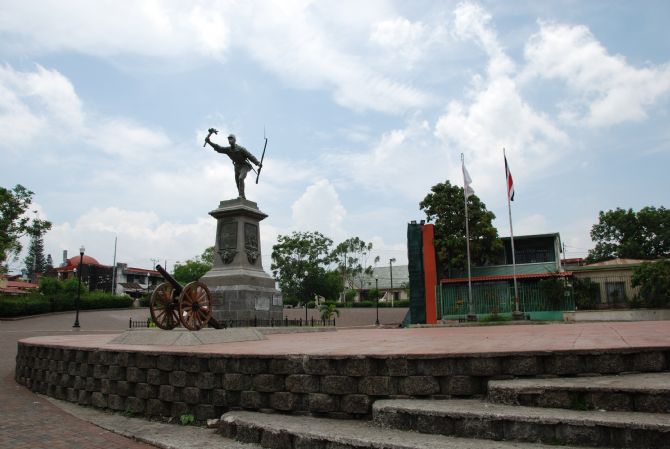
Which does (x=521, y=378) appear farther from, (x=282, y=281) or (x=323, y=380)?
(x=282, y=281)

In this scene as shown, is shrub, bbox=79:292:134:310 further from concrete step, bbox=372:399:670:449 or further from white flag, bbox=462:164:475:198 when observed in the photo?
concrete step, bbox=372:399:670:449

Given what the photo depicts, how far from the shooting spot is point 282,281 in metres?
52.6

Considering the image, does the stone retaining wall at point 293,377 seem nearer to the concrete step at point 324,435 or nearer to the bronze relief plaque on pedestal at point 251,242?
the concrete step at point 324,435

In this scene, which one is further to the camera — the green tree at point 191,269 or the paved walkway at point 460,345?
the green tree at point 191,269

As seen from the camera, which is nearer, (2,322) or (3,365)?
(3,365)

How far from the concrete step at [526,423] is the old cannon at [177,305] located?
464 centimetres

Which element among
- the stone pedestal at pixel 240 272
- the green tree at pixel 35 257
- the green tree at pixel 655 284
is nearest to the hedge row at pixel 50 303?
the stone pedestal at pixel 240 272

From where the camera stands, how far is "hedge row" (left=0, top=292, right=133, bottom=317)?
2778 centimetres

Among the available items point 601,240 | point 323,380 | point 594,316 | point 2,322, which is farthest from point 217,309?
point 601,240

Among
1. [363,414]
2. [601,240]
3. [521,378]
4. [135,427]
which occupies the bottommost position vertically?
[135,427]

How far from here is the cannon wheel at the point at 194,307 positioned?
306 inches

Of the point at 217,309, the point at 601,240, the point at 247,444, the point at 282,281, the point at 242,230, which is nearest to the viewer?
the point at 247,444

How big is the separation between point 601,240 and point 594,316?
32.9 metres

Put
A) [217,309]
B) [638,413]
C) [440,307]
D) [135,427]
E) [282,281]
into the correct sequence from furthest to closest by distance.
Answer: [282,281]
[440,307]
[217,309]
[135,427]
[638,413]
